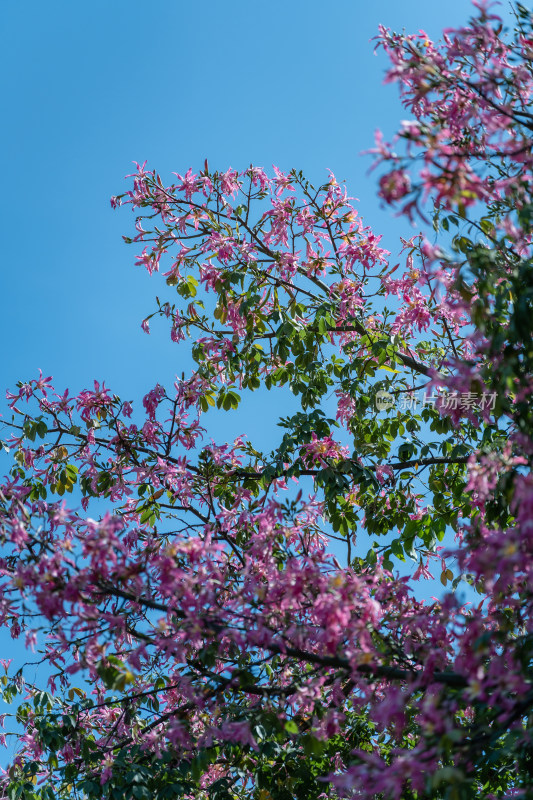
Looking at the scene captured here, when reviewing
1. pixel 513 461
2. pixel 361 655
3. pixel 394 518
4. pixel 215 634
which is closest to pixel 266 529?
pixel 215 634

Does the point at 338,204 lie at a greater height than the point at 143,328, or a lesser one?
greater

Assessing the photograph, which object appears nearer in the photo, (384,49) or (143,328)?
(384,49)

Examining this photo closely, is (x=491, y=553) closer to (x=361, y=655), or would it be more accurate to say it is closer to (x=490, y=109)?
(x=361, y=655)

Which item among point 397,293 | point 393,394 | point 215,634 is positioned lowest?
point 215,634

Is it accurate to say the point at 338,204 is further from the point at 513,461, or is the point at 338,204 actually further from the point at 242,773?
the point at 242,773

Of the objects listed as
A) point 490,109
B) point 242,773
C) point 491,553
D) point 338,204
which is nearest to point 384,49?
point 490,109

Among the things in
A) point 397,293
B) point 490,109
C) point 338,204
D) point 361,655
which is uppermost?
point 338,204

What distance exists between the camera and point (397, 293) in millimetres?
6023

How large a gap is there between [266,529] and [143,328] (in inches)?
120

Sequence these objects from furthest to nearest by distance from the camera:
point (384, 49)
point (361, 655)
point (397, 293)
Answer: point (397, 293) < point (384, 49) < point (361, 655)

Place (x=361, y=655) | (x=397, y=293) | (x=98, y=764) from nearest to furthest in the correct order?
(x=361, y=655)
(x=98, y=764)
(x=397, y=293)

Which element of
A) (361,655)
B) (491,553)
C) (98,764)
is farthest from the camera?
(98,764)

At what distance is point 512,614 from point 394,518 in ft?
6.27

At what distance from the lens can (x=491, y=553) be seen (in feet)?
7.72
